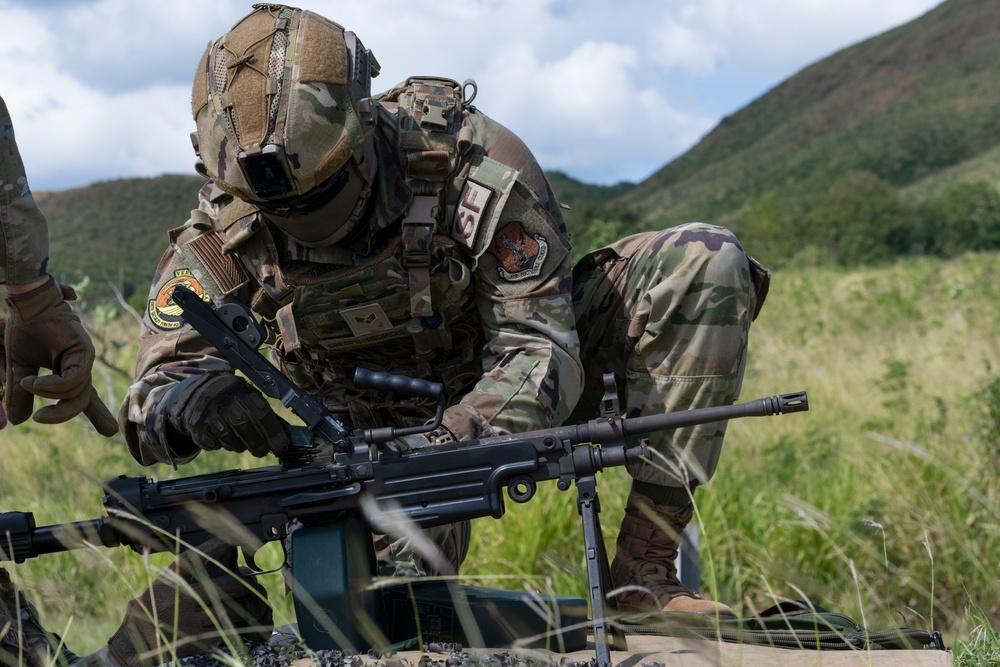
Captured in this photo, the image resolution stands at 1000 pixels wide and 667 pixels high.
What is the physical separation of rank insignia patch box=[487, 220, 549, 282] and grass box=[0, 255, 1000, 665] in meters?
0.97

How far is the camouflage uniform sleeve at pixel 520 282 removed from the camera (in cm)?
311

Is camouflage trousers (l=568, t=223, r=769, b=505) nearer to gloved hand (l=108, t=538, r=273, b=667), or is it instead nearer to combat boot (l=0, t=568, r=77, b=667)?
gloved hand (l=108, t=538, r=273, b=667)

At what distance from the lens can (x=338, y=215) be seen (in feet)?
10.5

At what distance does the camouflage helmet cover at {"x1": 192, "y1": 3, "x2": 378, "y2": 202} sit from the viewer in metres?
2.94

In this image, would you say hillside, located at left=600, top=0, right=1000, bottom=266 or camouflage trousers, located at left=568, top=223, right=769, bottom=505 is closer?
camouflage trousers, located at left=568, top=223, right=769, bottom=505

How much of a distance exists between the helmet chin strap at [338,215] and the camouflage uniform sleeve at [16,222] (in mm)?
658

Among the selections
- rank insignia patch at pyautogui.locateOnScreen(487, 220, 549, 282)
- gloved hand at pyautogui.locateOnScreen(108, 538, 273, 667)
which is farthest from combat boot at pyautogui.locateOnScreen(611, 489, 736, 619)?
gloved hand at pyautogui.locateOnScreen(108, 538, 273, 667)

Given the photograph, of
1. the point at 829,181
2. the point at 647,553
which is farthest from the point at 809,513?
the point at 829,181

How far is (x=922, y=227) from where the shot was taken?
1305 inches

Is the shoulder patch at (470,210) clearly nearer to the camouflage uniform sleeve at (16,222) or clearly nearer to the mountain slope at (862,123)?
the camouflage uniform sleeve at (16,222)

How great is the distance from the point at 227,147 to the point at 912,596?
3.79m

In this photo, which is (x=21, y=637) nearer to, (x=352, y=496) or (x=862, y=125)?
(x=352, y=496)

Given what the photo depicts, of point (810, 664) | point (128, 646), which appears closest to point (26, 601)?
point (128, 646)

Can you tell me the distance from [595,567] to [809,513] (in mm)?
1169
